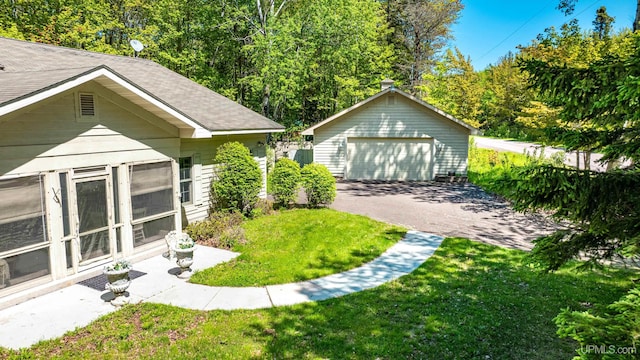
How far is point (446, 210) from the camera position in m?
14.2

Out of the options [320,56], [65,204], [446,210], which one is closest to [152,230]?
[65,204]

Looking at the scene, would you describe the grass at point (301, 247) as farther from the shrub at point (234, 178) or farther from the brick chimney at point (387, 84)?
the brick chimney at point (387, 84)

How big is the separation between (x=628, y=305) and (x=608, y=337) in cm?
32

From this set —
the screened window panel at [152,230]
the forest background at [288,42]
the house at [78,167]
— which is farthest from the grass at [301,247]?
the forest background at [288,42]

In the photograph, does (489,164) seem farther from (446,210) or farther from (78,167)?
(78,167)

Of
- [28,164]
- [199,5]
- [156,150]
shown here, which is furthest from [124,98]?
[199,5]

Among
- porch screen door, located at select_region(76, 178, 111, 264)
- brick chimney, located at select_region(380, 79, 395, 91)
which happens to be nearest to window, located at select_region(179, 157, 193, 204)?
porch screen door, located at select_region(76, 178, 111, 264)

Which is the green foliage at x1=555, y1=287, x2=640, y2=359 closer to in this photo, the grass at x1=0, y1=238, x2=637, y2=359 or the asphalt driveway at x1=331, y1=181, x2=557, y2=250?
the grass at x1=0, y1=238, x2=637, y2=359

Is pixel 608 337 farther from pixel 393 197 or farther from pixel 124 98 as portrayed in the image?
pixel 393 197

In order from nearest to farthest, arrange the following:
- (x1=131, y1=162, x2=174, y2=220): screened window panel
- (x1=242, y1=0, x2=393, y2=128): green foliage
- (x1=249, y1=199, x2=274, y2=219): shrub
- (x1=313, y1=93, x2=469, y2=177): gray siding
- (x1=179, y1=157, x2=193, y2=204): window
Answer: (x1=131, y1=162, x2=174, y2=220): screened window panel, (x1=179, y1=157, x2=193, y2=204): window, (x1=249, y1=199, x2=274, y2=219): shrub, (x1=313, y1=93, x2=469, y2=177): gray siding, (x1=242, y1=0, x2=393, y2=128): green foliage

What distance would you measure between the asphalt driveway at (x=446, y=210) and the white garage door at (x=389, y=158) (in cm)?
108

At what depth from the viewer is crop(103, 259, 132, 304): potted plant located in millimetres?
6559

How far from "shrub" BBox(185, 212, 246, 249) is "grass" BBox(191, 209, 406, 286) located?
1.00 ft

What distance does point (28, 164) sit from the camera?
22.2ft
